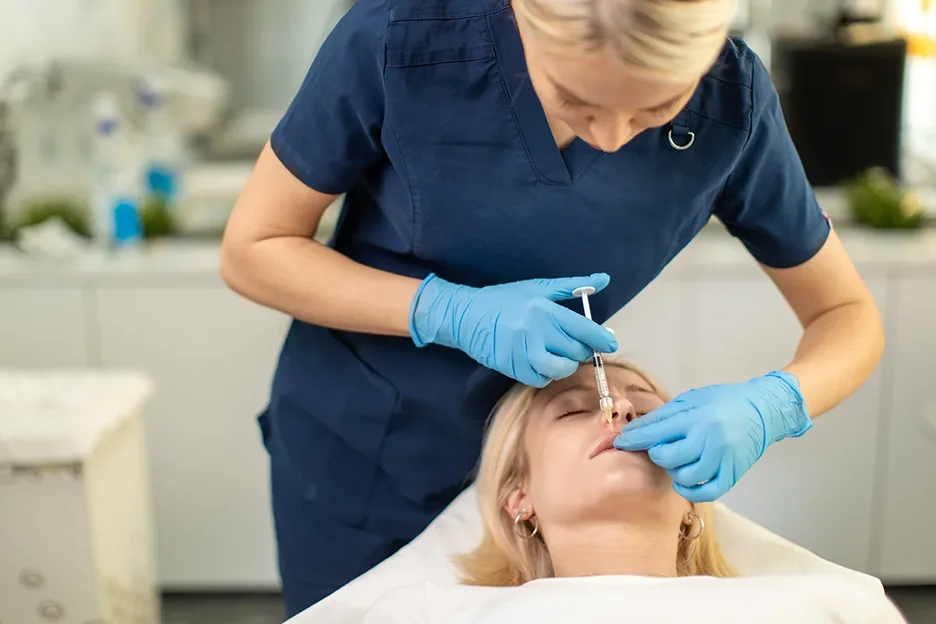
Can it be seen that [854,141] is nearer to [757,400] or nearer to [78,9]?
[757,400]

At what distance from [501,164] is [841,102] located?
1.79m

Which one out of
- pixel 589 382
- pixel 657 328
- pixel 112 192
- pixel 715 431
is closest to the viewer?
pixel 715 431

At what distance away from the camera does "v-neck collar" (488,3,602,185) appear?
1087 millimetres

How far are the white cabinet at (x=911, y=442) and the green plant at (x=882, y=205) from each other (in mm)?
284

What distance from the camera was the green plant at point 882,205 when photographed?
253 cm

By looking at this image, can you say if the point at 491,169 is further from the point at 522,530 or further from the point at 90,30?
the point at 90,30

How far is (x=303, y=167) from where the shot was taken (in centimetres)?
114

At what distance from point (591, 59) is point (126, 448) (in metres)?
1.45

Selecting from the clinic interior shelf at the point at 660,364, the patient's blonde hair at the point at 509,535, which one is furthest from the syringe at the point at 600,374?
the clinic interior shelf at the point at 660,364

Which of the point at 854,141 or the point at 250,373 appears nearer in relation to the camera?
the point at 250,373

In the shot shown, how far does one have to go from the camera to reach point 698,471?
1066 mm

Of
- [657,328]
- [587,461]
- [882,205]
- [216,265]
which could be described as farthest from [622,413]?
[882,205]

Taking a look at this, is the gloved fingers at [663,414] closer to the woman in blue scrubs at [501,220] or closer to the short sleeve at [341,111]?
the woman in blue scrubs at [501,220]

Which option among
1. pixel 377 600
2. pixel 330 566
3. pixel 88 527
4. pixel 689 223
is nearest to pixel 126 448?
pixel 88 527
